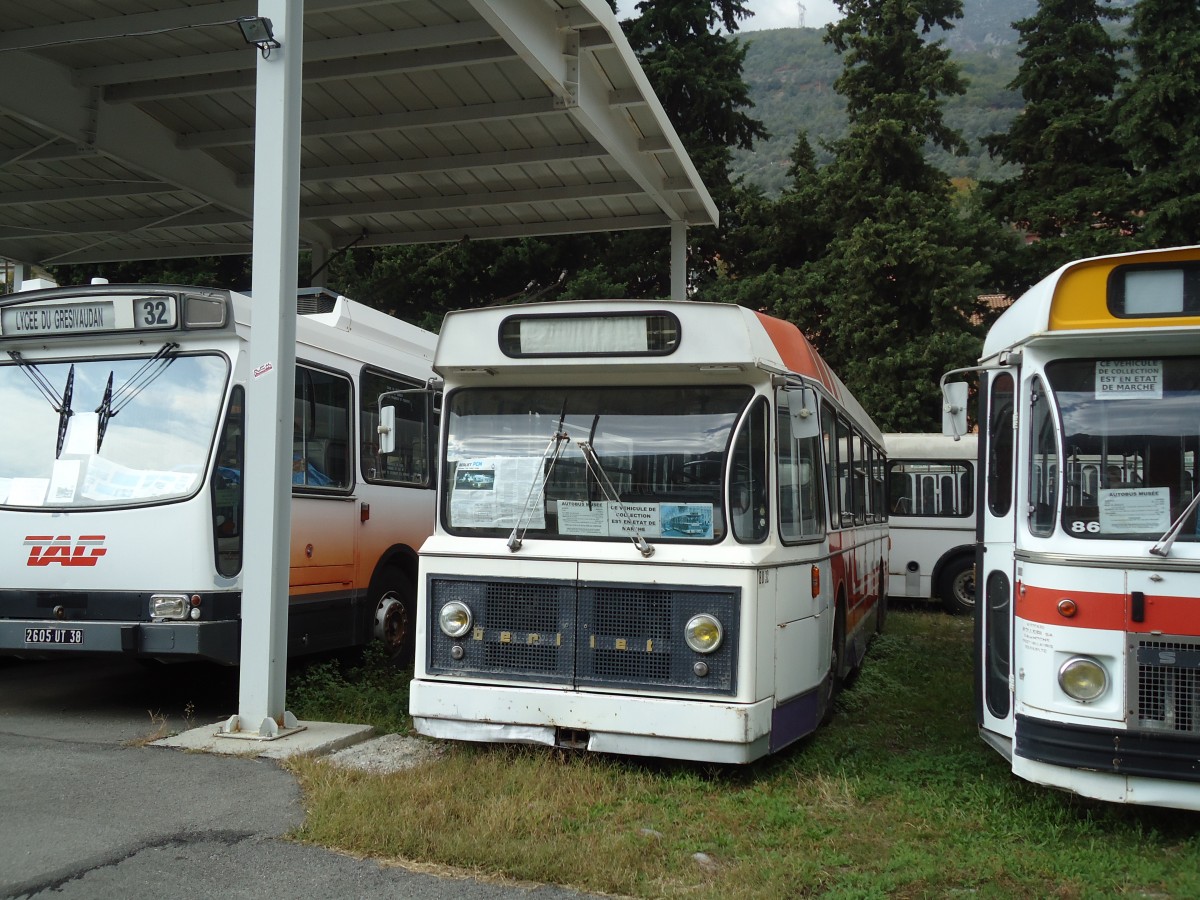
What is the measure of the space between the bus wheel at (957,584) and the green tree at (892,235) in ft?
20.4

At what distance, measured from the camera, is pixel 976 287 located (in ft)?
76.0

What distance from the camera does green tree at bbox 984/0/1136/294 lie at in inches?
890

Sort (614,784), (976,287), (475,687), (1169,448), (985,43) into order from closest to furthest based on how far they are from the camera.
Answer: (1169,448) → (614,784) → (475,687) → (976,287) → (985,43)

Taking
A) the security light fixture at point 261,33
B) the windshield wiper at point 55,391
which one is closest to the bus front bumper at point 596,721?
the windshield wiper at point 55,391

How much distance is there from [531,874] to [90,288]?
5.68 meters

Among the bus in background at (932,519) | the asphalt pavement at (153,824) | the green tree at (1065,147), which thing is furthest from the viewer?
the green tree at (1065,147)

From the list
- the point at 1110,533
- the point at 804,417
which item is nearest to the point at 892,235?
the point at 804,417

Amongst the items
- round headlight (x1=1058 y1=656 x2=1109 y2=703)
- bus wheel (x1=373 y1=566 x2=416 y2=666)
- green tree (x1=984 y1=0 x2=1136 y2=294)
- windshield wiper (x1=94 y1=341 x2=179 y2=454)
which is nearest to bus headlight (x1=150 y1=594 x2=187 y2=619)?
windshield wiper (x1=94 y1=341 x2=179 y2=454)

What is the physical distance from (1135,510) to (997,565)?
996 millimetres

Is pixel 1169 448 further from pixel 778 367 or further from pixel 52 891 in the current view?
pixel 52 891

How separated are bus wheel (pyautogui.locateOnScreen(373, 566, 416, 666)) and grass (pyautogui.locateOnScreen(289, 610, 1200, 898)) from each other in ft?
11.3

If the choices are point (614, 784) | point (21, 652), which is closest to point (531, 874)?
point (614, 784)

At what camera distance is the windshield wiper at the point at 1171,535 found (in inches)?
211

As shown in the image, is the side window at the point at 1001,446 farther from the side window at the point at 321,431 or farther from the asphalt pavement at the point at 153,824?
the side window at the point at 321,431
